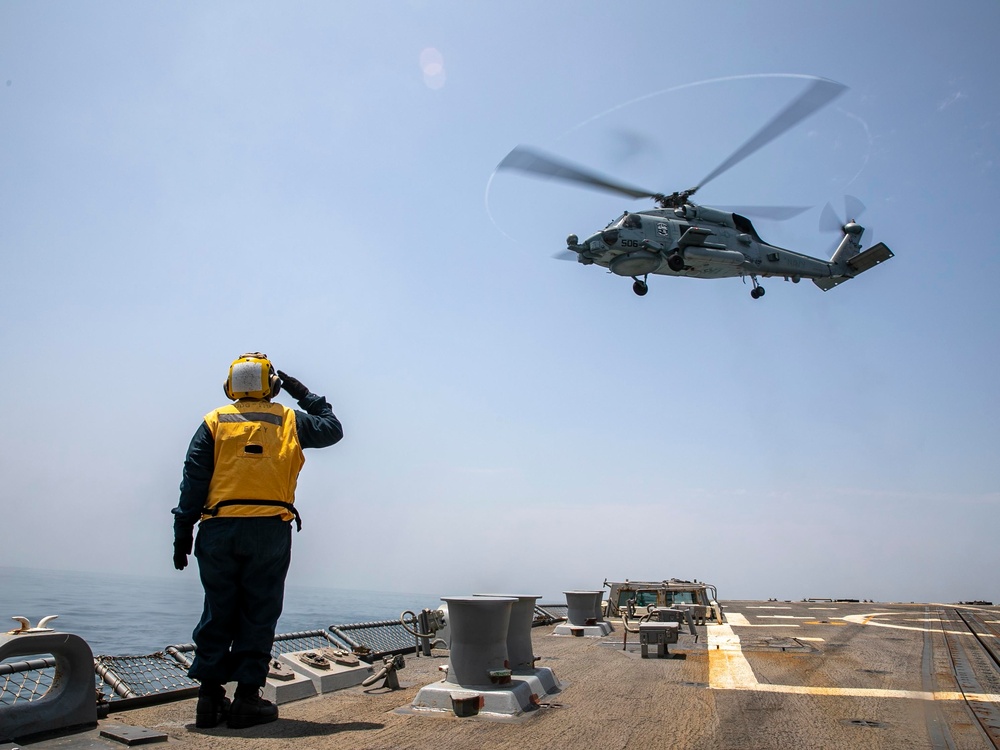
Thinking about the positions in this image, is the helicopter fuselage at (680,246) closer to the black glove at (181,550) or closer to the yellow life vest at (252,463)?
the yellow life vest at (252,463)

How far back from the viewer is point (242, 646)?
427cm

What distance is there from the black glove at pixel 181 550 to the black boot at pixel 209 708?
783 mm

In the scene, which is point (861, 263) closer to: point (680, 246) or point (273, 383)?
point (680, 246)

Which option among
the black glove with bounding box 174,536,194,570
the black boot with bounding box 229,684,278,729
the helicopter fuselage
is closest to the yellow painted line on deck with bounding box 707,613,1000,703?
the black boot with bounding box 229,684,278,729

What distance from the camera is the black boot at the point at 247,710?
421cm

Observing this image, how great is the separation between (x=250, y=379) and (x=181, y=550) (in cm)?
124

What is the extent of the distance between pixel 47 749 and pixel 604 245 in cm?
1876

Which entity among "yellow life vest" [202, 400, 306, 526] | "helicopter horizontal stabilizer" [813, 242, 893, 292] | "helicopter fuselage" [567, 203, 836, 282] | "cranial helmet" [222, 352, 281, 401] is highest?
"helicopter horizontal stabilizer" [813, 242, 893, 292]

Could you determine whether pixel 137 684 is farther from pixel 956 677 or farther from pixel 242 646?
pixel 956 677

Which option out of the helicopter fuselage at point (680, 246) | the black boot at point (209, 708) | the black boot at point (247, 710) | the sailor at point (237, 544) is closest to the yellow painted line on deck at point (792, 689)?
the black boot at point (247, 710)

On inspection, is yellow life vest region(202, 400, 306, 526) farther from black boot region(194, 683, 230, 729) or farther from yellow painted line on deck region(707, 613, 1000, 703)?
yellow painted line on deck region(707, 613, 1000, 703)

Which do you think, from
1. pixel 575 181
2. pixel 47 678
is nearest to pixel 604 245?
pixel 575 181

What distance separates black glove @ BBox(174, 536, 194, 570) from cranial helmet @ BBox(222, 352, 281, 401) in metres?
1.03

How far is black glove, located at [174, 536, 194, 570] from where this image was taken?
4375 mm
